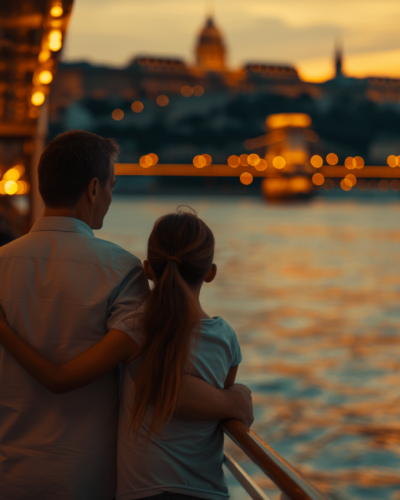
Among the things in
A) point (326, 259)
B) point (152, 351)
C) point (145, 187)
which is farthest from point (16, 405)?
point (145, 187)

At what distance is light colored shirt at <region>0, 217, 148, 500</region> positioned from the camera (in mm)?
1023

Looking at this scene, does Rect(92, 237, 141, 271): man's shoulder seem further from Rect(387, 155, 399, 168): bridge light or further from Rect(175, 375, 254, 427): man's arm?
Rect(387, 155, 399, 168): bridge light

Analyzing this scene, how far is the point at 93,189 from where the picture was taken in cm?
106

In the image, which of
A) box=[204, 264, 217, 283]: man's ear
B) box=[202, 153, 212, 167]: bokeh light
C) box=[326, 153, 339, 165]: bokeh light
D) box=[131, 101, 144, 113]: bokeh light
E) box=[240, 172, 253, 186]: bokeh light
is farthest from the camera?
box=[131, 101, 144, 113]: bokeh light

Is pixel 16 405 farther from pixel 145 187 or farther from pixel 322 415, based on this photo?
pixel 145 187

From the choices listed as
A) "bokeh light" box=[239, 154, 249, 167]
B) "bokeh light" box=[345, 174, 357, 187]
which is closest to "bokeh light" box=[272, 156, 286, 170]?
"bokeh light" box=[239, 154, 249, 167]

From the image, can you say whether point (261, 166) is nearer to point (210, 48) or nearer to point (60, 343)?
point (210, 48)

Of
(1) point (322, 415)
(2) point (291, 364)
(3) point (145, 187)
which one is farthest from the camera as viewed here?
(3) point (145, 187)

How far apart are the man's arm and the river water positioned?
1.00 feet

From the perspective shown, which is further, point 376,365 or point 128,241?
point 128,241

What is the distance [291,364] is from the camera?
23.8 feet

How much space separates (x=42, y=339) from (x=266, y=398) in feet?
16.3

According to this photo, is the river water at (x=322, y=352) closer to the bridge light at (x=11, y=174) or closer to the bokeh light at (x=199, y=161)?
the bridge light at (x=11, y=174)

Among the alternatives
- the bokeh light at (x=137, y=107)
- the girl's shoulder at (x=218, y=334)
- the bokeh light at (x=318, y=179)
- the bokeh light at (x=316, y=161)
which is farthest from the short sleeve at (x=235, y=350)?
the bokeh light at (x=137, y=107)
